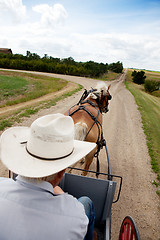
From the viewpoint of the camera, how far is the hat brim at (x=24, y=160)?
1.10 meters

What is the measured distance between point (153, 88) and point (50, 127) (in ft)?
102

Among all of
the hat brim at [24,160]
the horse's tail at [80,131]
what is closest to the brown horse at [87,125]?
the horse's tail at [80,131]

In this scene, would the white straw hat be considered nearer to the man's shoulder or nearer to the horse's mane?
the man's shoulder

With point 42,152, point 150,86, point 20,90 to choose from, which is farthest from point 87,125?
point 150,86

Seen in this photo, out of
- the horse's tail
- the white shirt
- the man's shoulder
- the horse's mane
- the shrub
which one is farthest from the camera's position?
the shrub

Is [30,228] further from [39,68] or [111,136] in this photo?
[39,68]

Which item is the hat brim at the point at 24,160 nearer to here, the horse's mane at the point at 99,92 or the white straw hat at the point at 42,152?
the white straw hat at the point at 42,152

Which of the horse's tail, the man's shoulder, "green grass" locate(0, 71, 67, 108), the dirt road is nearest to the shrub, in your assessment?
"green grass" locate(0, 71, 67, 108)

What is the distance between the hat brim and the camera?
110 centimetres

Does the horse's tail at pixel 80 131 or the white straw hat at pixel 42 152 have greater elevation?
the white straw hat at pixel 42 152

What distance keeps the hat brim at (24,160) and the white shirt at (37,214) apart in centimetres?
8

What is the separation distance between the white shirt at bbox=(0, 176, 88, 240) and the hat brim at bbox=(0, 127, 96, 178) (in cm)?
8

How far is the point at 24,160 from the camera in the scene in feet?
3.93

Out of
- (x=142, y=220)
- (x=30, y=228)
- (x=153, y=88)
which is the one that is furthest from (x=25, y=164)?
(x=153, y=88)
